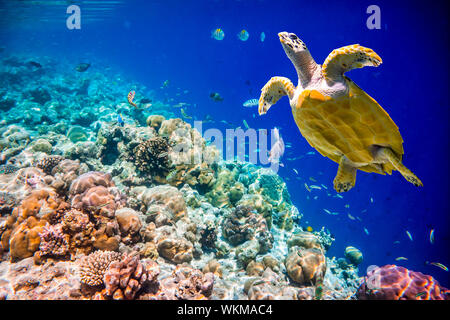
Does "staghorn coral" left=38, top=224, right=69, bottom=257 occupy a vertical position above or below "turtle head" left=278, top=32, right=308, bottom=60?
below

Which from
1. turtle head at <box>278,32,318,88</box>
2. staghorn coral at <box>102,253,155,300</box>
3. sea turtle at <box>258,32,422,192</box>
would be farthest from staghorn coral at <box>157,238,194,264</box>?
turtle head at <box>278,32,318,88</box>

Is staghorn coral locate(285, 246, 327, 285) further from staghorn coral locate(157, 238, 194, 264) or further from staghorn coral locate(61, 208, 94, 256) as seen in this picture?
staghorn coral locate(61, 208, 94, 256)

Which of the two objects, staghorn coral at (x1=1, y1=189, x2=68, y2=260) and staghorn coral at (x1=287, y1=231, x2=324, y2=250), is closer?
staghorn coral at (x1=1, y1=189, x2=68, y2=260)

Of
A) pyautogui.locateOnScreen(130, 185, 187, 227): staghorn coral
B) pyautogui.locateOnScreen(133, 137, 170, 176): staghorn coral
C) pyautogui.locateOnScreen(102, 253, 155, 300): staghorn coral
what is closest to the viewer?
pyautogui.locateOnScreen(102, 253, 155, 300): staghorn coral

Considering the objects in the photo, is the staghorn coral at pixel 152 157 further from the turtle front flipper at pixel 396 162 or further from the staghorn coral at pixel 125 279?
the turtle front flipper at pixel 396 162

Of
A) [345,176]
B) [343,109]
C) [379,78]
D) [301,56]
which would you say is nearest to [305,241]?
[345,176]

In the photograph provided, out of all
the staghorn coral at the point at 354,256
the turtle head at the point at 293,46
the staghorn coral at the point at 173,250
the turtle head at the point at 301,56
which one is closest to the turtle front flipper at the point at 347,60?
the turtle head at the point at 301,56

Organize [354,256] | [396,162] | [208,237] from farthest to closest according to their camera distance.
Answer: [354,256], [208,237], [396,162]

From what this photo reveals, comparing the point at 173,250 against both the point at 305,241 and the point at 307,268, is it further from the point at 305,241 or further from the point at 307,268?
the point at 305,241

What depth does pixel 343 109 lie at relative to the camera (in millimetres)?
2852

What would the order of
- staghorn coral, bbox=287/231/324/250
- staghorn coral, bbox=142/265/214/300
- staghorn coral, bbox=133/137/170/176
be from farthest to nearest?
staghorn coral, bbox=133/137/170/176
staghorn coral, bbox=287/231/324/250
staghorn coral, bbox=142/265/214/300

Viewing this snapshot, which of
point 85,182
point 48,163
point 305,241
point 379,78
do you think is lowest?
point 305,241

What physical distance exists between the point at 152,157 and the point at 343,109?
548cm

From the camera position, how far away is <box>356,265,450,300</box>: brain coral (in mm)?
3422
